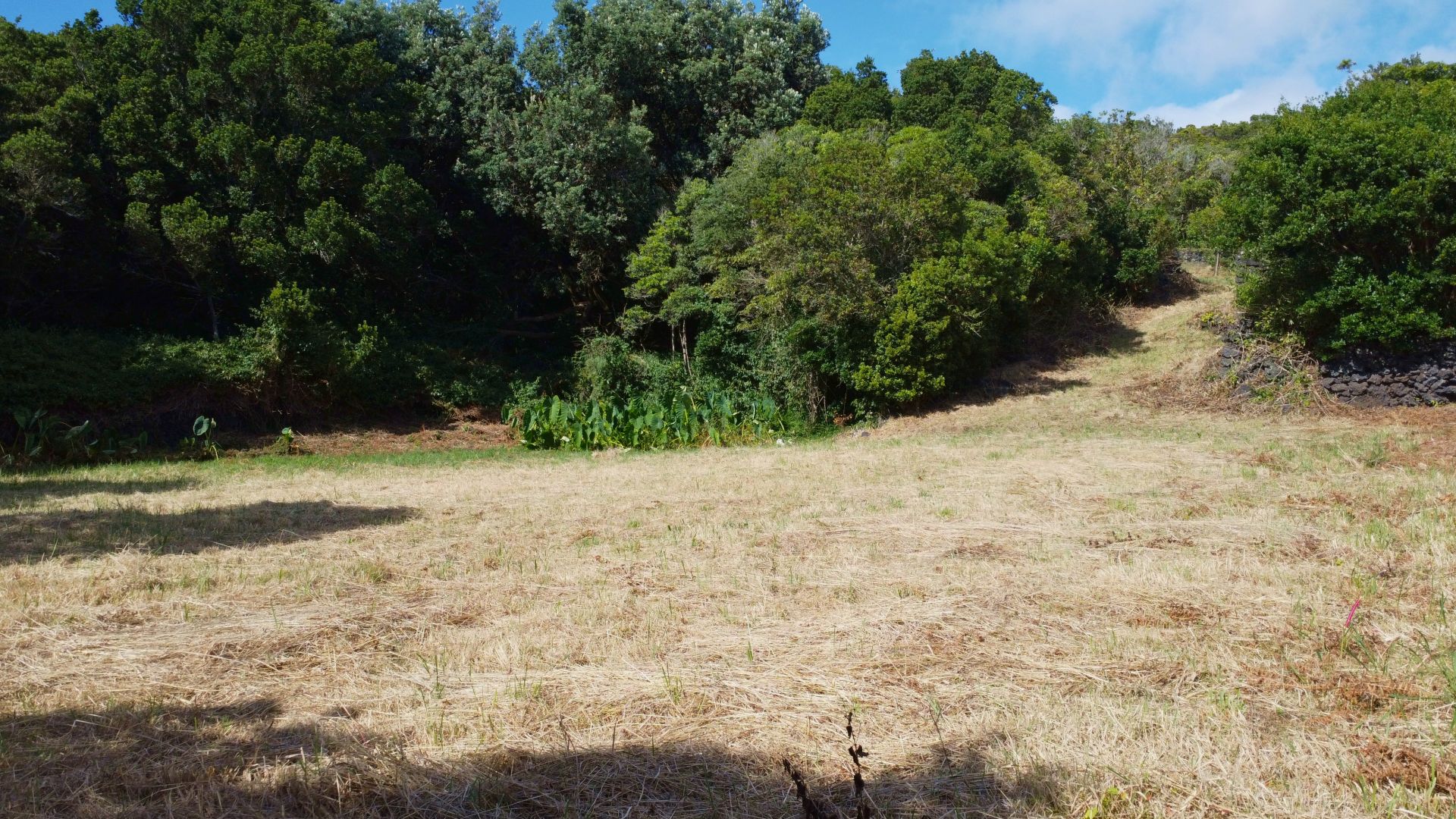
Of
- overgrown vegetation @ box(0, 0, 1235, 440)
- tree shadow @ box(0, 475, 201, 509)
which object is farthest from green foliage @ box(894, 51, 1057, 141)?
tree shadow @ box(0, 475, 201, 509)

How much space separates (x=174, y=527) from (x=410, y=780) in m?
6.29

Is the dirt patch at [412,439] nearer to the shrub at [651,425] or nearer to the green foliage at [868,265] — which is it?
the shrub at [651,425]

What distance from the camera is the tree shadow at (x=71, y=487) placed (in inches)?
413

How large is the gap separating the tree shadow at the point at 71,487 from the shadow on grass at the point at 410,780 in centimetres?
818

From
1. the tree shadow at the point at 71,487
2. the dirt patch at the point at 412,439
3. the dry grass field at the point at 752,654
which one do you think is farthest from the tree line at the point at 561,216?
the dry grass field at the point at 752,654

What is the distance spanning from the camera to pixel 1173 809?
2941 millimetres

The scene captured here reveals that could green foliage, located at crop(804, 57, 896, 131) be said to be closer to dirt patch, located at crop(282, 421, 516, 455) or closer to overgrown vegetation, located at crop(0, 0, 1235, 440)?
overgrown vegetation, located at crop(0, 0, 1235, 440)

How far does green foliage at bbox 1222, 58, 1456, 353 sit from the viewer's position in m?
14.4

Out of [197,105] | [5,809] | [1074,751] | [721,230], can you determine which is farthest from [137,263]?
[1074,751]

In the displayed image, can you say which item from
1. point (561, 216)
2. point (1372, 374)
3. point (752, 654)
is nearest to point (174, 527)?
point (752, 654)

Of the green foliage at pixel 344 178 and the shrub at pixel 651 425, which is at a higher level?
the green foliage at pixel 344 178

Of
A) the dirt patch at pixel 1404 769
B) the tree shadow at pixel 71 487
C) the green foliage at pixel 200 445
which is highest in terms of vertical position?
the green foliage at pixel 200 445

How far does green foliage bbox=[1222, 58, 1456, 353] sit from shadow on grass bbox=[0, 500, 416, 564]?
47.9 ft

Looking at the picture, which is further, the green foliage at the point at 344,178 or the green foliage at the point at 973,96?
the green foliage at the point at 973,96
